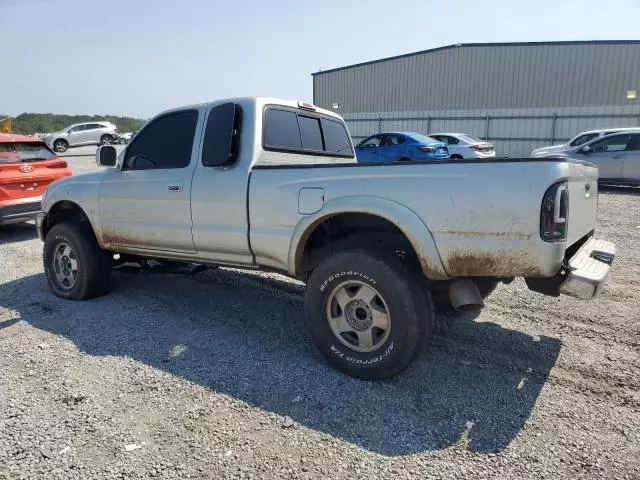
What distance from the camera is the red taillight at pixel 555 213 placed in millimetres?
2588

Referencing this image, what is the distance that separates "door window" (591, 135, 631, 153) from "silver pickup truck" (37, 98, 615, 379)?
1070 cm

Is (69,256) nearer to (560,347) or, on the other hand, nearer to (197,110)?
(197,110)

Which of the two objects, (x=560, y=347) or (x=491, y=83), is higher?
(x=491, y=83)

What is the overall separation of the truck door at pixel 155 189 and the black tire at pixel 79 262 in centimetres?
30

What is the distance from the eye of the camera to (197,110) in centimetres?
417

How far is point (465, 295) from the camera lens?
305 cm

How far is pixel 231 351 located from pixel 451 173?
2.14m

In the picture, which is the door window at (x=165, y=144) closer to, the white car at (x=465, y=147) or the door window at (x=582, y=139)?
the door window at (x=582, y=139)

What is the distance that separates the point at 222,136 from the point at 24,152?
624 centimetres

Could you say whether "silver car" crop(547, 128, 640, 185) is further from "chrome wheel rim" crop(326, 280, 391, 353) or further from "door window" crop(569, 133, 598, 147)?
"chrome wheel rim" crop(326, 280, 391, 353)

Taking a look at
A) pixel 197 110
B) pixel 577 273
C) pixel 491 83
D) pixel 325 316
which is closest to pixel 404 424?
pixel 325 316

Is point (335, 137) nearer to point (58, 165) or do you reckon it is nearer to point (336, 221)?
point (336, 221)

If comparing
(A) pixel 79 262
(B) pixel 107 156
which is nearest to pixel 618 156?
(B) pixel 107 156

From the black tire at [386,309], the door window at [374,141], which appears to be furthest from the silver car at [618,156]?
the black tire at [386,309]
